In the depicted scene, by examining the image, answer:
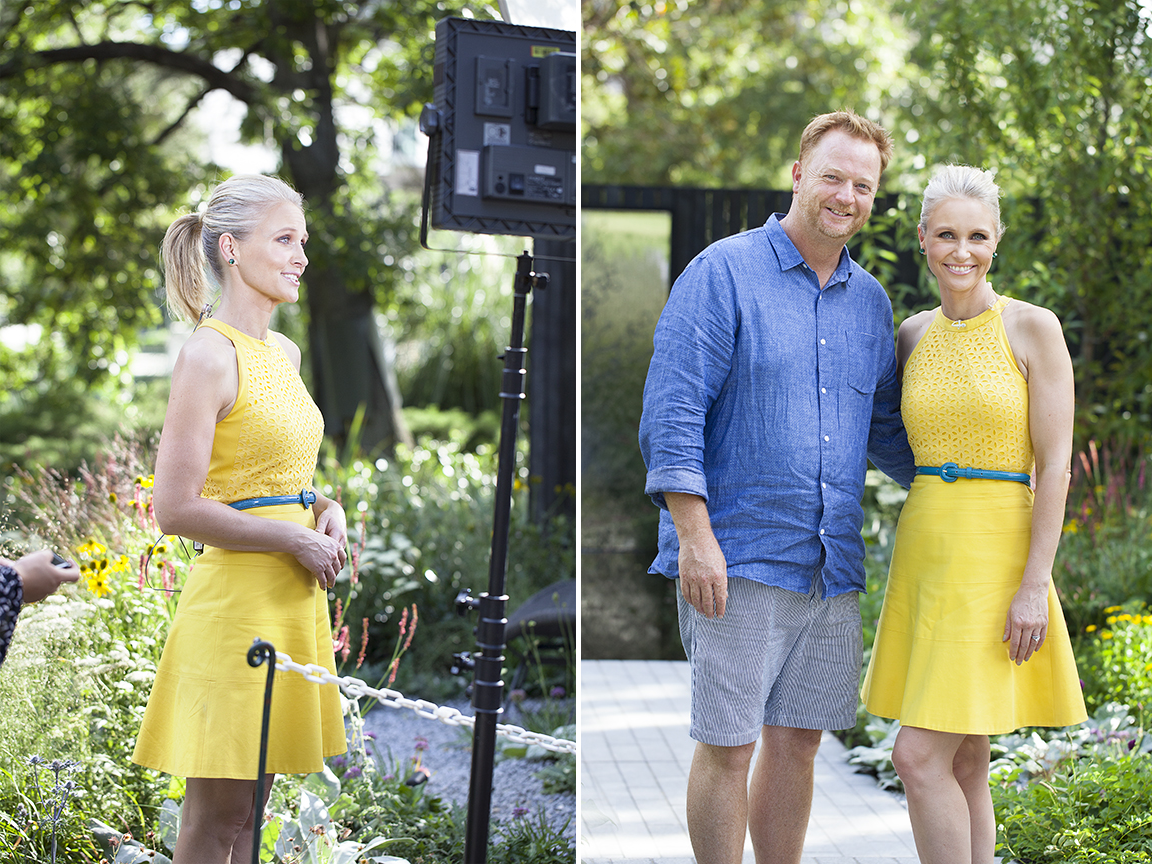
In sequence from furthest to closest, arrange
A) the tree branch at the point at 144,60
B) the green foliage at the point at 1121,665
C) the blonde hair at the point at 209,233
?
1. the tree branch at the point at 144,60
2. the green foliage at the point at 1121,665
3. the blonde hair at the point at 209,233

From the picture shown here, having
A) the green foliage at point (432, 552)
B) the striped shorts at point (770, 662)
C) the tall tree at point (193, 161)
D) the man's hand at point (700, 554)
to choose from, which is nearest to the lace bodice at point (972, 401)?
the striped shorts at point (770, 662)

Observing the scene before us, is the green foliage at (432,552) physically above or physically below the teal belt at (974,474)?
below

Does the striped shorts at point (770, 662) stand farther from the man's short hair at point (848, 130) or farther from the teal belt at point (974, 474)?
the man's short hair at point (848, 130)

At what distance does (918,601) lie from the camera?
7.39 feet

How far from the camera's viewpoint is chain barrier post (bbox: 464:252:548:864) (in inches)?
83.3

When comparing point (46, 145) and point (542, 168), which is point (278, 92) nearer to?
point (46, 145)

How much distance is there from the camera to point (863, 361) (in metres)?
2.25

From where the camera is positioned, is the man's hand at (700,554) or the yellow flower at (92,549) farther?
the yellow flower at (92,549)

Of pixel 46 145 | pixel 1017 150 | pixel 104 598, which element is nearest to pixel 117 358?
pixel 46 145

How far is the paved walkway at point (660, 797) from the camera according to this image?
3006mm

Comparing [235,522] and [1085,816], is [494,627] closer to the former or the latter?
[235,522]

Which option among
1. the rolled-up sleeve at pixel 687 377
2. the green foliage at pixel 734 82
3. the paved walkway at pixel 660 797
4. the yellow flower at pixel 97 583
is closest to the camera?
the rolled-up sleeve at pixel 687 377

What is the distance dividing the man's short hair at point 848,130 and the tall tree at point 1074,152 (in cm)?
283

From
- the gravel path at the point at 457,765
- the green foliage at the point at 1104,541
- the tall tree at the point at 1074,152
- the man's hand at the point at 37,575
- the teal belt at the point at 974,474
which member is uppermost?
the tall tree at the point at 1074,152
